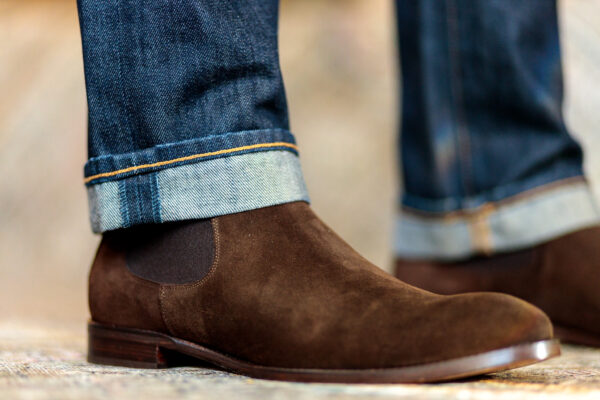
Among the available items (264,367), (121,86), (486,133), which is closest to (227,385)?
(264,367)

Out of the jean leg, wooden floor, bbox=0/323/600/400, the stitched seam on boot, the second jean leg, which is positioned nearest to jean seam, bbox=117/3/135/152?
the jean leg

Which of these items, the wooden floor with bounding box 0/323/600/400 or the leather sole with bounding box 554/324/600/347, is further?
the leather sole with bounding box 554/324/600/347

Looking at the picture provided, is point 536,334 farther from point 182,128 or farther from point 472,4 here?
point 472,4

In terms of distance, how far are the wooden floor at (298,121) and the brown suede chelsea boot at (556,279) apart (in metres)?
0.65

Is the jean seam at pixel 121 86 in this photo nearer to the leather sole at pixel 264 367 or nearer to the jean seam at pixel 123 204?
the jean seam at pixel 123 204

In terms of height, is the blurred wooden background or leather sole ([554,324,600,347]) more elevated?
the blurred wooden background

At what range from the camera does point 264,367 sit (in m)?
0.54

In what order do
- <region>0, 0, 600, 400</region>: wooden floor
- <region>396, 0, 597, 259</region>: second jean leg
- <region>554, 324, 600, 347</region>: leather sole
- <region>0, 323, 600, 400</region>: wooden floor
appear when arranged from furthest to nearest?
<region>0, 0, 600, 400</region>: wooden floor, <region>396, 0, 597, 259</region>: second jean leg, <region>554, 324, 600, 347</region>: leather sole, <region>0, 323, 600, 400</region>: wooden floor

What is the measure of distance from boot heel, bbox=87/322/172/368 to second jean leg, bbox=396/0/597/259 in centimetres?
53

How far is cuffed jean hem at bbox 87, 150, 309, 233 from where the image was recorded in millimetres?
572

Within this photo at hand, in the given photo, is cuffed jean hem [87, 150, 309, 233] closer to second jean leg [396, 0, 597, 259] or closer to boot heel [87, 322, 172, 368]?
boot heel [87, 322, 172, 368]

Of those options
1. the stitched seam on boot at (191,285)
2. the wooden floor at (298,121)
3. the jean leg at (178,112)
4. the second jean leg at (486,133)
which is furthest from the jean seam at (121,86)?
the wooden floor at (298,121)

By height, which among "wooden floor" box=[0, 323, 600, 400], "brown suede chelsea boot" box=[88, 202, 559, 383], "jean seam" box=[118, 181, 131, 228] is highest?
"jean seam" box=[118, 181, 131, 228]

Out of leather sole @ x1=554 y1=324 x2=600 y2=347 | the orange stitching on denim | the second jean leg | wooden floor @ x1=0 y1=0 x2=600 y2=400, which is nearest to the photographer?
the orange stitching on denim
